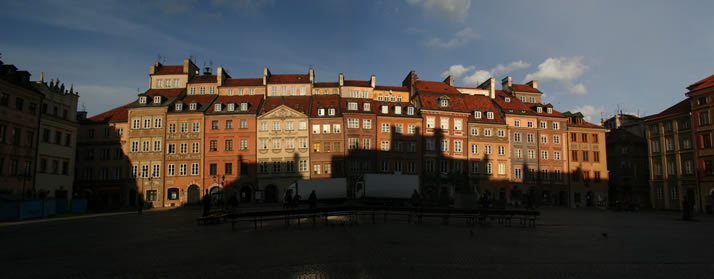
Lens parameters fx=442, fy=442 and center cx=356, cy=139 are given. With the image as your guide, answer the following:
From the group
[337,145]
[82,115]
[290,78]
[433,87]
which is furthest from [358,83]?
[82,115]

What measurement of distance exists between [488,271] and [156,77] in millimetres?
65289

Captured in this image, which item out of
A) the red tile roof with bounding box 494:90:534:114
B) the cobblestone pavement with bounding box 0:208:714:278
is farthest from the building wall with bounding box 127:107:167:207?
the red tile roof with bounding box 494:90:534:114

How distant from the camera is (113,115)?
2285 inches

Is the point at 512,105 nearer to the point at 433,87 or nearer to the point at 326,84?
the point at 433,87

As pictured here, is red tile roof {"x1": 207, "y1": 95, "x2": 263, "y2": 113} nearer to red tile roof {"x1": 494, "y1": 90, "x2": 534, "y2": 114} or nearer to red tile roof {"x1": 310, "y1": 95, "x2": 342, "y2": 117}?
red tile roof {"x1": 310, "y1": 95, "x2": 342, "y2": 117}

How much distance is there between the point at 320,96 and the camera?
2406 inches

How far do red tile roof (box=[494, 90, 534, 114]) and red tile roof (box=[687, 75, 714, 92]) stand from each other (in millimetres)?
18271

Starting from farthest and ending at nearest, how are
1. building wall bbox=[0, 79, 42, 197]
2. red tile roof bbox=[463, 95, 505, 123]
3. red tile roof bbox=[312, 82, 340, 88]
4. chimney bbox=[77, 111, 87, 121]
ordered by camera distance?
red tile roof bbox=[312, 82, 340, 88] → red tile roof bbox=[463, 95, 505, 123] → chimney bbox=[77, 111, 87, 121] → building wall bbox=[0, 79, 42, 197]

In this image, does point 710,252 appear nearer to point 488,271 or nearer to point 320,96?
point 488,271

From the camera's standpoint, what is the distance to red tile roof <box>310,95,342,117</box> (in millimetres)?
56519

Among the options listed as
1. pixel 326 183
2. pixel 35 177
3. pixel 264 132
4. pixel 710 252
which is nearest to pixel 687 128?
pixel 326 183

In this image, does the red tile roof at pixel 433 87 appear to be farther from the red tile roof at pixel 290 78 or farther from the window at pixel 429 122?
the red tile roof at pixel 290 78

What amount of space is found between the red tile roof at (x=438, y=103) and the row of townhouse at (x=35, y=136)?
135 ft

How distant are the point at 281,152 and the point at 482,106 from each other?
28874mm
